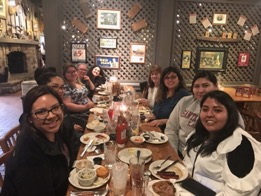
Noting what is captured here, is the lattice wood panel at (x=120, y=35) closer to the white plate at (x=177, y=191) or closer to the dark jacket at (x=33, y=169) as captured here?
the dark jacket at (x=33, y=169)

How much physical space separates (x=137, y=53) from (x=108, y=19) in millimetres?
860

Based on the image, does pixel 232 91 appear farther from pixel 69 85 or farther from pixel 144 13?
pixel 69 85

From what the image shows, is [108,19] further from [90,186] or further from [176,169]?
[90,186]

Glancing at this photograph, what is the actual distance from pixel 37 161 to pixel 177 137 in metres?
1.41

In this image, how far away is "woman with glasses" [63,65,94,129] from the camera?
113 inches

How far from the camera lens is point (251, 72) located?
4.71 m

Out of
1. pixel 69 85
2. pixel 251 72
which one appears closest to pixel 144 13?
pixel 69 85

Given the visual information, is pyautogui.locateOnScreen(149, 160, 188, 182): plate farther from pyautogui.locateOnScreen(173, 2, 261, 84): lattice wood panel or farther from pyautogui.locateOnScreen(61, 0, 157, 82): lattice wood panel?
pyautogui.locateOnScreen(173, 2, 261, 84): lattice wood panel

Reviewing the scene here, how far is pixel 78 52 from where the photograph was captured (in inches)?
165

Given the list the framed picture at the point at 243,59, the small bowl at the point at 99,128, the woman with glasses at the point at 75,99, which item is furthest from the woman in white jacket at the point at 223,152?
the framed picture at the point at 243,59

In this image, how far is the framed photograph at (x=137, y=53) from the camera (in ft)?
14.2

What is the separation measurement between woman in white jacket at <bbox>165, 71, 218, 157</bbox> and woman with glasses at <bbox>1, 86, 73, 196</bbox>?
1.15m

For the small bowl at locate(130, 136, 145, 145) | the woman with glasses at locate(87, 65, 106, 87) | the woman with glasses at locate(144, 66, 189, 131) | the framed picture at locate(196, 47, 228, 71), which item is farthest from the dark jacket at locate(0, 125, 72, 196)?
the framed picture at locate(196, 47, 228, 71)

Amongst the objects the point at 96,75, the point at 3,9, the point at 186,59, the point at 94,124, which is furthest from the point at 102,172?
the point at 3,9
